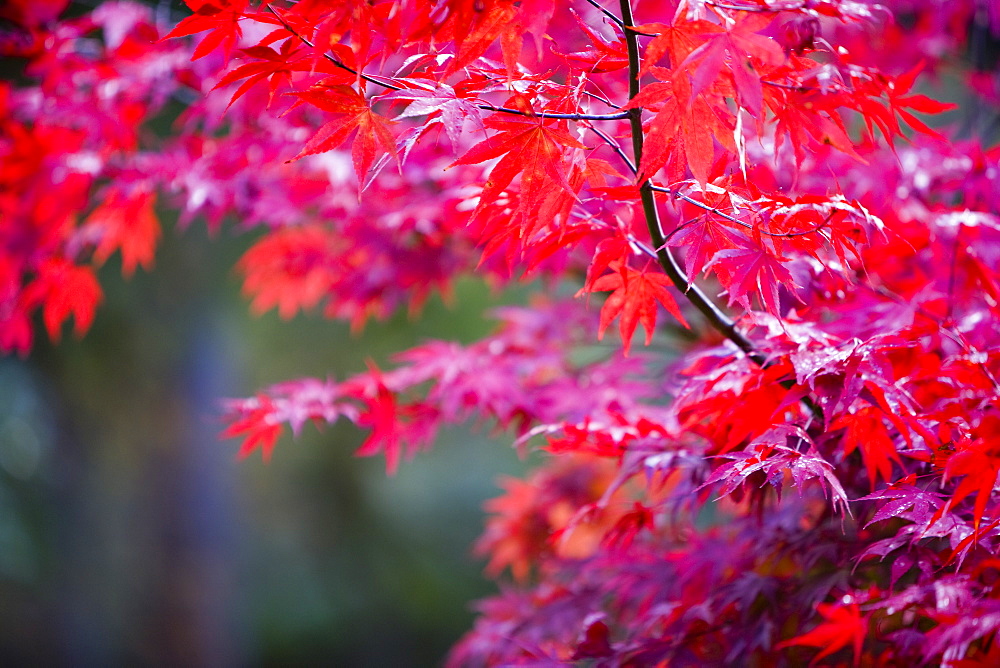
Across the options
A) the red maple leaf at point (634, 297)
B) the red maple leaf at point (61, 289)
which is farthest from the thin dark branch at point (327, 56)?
the red maple leaf at point (61, 289)

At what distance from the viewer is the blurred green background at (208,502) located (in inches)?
147

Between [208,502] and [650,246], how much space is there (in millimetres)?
3337

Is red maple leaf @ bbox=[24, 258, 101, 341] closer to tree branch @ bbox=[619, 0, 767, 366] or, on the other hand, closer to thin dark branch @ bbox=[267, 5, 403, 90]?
thin dark branch @ bbox=[267, 5, 403, 90]

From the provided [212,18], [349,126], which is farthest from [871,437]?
[212,18]

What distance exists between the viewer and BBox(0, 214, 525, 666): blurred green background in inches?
147

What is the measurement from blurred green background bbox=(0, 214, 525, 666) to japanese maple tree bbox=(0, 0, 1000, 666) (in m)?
2.32

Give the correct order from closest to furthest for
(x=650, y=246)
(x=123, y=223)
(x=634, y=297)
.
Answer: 1. (x=634, y=297)
2. (x=650, y=246)
3. (x=123, y=223)

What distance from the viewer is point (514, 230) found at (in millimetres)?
807

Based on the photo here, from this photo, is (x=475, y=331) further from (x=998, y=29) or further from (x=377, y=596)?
(x=998, y=29)

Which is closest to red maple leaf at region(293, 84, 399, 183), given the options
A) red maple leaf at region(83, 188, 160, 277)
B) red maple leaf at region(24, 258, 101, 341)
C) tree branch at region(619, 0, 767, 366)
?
tree branch at region(619, 0, 767, 366)

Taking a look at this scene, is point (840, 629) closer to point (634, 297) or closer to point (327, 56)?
point (634, 297)

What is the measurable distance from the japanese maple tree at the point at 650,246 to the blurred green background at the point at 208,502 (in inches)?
91.2

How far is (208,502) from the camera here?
375cm

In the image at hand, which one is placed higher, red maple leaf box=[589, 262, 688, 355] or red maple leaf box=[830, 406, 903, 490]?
red maple leaf box=[589, 262, 688, 355]
